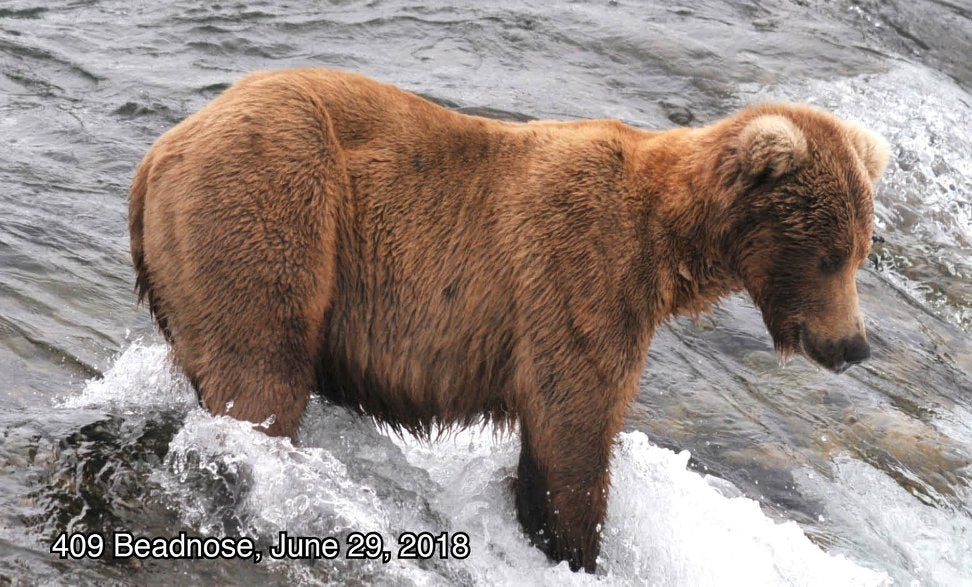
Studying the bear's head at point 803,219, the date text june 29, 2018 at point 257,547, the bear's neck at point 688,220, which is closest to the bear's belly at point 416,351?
the date text june 29, 2018 at point 257,547

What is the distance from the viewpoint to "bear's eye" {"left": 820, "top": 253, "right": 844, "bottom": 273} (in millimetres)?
5293

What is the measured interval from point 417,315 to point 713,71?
824cm

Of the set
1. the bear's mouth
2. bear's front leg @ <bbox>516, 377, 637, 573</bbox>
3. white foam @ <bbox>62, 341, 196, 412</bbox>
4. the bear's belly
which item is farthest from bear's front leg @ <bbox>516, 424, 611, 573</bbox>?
white foam @ <bbox>62, 341, 196, 412</bbox>

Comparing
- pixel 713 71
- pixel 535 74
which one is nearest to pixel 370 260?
pixel 535 74

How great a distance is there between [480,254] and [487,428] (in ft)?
5.75

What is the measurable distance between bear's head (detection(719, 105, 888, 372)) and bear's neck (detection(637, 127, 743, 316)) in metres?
0.05

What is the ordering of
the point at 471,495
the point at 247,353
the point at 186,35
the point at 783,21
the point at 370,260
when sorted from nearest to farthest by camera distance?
the point at 247,353
the point at 370,260
the point at 471,495
the point at 186,35
the point at 783,21

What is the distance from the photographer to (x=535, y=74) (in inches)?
471

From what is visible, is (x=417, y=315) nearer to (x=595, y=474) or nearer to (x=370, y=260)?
(x=370, y=260)

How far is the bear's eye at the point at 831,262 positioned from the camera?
529 cm

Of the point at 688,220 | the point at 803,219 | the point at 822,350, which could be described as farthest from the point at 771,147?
the point at 822,350

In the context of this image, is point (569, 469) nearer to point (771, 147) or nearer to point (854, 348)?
point (854, 348)

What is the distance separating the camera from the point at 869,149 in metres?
5.55

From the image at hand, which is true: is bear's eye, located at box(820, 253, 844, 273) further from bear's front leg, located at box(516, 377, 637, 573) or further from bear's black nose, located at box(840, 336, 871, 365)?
bear's front leg, located at box(516, 377, 637, 573)
